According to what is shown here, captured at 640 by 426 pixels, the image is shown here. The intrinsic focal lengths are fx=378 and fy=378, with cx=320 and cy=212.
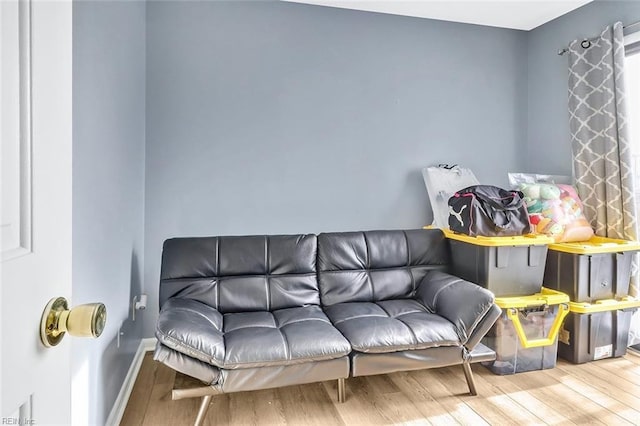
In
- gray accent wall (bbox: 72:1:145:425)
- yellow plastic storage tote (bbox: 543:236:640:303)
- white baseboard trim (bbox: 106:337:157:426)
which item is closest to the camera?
gray accent wall (bbox: 72:1:145:425)

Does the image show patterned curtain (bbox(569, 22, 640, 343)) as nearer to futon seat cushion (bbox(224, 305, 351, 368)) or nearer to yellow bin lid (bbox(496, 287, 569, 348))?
yellow bin lid (bbox(496, 287, 569, 348))

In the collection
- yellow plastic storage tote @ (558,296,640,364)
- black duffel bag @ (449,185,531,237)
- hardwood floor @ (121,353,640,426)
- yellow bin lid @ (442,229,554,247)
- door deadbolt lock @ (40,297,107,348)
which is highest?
black duffel bag @ (449,185,531,237)

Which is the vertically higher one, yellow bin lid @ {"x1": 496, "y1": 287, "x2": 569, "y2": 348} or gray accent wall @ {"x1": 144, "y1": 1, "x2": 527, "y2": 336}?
gray accent wall @ {"x1": 144, "y1": 1, "x2": 527, "y2": 336}

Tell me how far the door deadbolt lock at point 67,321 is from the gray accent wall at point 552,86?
3.54m

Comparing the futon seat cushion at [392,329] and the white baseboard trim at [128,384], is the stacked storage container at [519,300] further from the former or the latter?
the white baseboard trim at [128,384]

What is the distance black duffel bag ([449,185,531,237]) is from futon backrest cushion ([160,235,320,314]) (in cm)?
104

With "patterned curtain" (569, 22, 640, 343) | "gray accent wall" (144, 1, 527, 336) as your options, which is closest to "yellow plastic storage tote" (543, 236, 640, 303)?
"patterned curtain" (569, 22, 640, 343)

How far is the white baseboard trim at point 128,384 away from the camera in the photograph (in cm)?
182

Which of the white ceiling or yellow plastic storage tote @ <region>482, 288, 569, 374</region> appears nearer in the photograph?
yellow plastic storage tote @ <region>482, 288, 569, 374</region>

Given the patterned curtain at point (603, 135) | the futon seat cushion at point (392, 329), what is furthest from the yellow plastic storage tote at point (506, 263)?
the patterned curtain at point (603, 135)

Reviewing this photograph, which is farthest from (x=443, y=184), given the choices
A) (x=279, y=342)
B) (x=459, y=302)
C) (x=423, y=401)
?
(x=279, y=342)

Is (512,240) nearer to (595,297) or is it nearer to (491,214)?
(491,214)

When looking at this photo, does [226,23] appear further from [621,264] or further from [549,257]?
[621,264]

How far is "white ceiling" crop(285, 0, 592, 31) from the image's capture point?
2.90 metres
